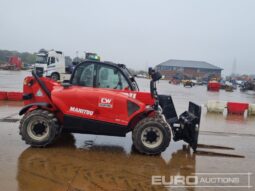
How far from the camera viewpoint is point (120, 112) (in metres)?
7.49

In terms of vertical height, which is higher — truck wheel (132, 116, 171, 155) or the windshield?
the windshield

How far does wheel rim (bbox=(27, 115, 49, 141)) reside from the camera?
757 cm

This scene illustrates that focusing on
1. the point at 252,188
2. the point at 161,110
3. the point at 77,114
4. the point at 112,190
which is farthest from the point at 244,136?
the point at 112,190

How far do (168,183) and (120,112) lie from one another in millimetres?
2242

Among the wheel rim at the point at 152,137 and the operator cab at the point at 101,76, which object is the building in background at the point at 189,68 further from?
the wheel rim at the point at 152,137

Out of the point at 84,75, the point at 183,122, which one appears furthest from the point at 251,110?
the point at 84,75

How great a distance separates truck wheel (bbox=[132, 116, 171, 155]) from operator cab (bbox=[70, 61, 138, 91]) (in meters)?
1.13

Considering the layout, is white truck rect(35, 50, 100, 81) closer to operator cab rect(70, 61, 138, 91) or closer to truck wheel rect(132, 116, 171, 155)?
operator cab rect(70, 61, 138, 91)

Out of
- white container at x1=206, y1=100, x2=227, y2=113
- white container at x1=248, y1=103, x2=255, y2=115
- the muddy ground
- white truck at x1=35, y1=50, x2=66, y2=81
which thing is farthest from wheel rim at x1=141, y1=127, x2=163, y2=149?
white truck at x1=35, y1=50, x2=66, y2=81

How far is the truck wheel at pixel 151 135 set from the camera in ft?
24.3

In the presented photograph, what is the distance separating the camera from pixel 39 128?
7.60 m

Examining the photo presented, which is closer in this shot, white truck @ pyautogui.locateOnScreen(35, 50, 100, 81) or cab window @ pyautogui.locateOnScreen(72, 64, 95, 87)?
cab window @ pyautogui.locateOnScreen(72, 64, 95, 87)

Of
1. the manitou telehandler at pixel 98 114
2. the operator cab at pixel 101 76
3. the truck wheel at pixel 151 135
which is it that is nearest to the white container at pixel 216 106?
the manitou telehandler at pixel 98 114

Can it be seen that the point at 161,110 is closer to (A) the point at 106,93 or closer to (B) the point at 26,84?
(A) the point at 106,93
